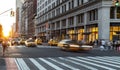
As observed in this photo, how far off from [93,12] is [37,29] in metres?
81.7

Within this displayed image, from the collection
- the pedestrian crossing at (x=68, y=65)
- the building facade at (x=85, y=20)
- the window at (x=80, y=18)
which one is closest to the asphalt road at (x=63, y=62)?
the pedestrian crossing at (x=68, y=65)

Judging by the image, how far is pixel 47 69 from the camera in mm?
17578

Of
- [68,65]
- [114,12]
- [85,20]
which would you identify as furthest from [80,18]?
[68,65]

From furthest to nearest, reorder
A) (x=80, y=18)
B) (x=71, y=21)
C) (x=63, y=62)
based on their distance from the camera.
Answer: (x=71, y=21), (x=80, y=18), (x=63, y=62)

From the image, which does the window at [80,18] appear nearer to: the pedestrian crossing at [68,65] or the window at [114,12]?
the window at [114,12]

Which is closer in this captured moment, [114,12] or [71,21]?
[114,12]

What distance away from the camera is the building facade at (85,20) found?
195 ft

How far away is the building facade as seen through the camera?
195 feet

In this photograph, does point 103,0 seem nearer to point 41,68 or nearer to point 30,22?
point 41,68

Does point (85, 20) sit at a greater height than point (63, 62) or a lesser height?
greater

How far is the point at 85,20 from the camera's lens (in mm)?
68500

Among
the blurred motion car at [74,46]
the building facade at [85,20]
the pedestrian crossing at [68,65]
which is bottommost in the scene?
the pedestrian crossing at [68,65]

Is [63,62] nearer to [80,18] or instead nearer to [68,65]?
[68,65]

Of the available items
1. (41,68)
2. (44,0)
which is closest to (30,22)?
(44,0)
